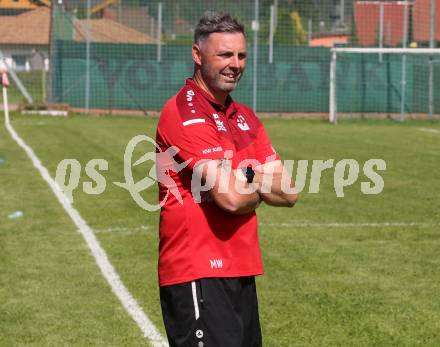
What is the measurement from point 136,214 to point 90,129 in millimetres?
16065

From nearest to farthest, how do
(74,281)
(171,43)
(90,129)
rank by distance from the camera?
(74,281) < (90,129) < (171,43)

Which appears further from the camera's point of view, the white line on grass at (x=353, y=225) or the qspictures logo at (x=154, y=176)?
the qspictures logo at (x=154, y=176)

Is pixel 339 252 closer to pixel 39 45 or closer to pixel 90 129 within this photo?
pixel 90 129

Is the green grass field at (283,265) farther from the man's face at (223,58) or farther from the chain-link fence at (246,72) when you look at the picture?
the chain-link fence at (246,72)

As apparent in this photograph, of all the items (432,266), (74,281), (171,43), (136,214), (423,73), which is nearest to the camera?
(74,281)

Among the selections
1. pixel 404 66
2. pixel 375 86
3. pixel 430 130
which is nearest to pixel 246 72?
pixel 375 86

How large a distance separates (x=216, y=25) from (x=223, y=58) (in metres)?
0.15

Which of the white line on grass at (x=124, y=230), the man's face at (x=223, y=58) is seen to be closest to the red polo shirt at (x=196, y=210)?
the man's face at (x=223, y=58)

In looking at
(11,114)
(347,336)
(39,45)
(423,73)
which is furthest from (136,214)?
(39,45)

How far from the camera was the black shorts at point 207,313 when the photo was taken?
4637mm

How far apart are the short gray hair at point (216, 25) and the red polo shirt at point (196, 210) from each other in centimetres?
26

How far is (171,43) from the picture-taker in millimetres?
42094

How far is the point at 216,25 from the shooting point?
181 inches

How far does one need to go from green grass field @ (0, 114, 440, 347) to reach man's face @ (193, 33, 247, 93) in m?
3.54
